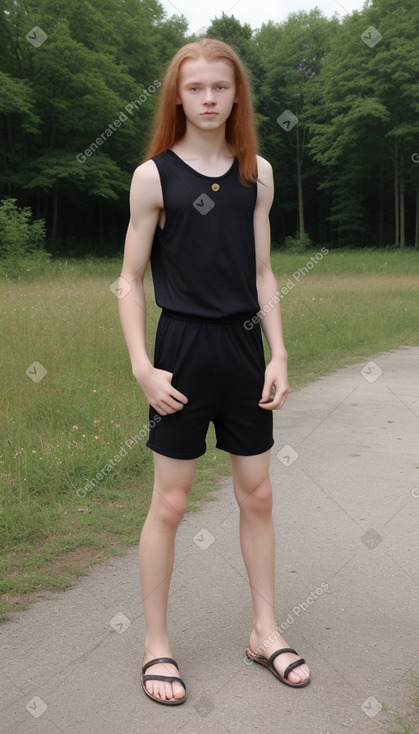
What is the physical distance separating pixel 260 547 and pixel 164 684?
A: 0.55m

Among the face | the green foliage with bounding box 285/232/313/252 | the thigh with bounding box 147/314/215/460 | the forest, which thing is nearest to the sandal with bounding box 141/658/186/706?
the thigh with bounding box 147/314/215/460

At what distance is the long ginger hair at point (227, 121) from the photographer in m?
2.44

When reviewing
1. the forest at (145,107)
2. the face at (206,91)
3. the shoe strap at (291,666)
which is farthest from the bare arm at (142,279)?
the forest at (145,107)

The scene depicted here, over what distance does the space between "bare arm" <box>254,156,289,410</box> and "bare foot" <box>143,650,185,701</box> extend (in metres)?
0.92

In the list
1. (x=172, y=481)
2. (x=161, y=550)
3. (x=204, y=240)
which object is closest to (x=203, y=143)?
(x=204, y=240)

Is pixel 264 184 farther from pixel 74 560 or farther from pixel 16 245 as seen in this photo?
pixel 16 245

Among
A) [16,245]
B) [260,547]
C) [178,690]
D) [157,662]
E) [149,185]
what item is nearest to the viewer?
[149,185]

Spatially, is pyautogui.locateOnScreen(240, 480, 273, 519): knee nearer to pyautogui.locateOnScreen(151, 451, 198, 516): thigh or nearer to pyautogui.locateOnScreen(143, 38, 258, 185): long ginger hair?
pyautogui.locateOnScreen(151, 451, 198, 516): thigh

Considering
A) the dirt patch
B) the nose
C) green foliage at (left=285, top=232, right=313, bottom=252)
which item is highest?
the nose

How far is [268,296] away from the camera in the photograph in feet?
8.61

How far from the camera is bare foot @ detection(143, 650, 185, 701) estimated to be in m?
2.48

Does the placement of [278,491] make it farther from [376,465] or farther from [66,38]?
[66,38]

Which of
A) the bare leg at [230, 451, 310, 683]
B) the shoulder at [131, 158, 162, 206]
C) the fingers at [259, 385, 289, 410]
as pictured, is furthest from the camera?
the bare leg at [230, 451, 310, 683]

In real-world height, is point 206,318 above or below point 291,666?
above
